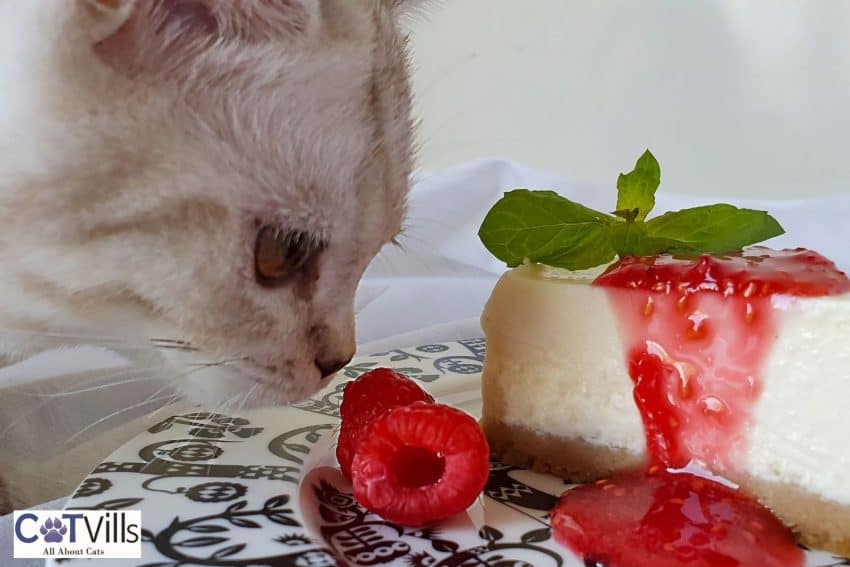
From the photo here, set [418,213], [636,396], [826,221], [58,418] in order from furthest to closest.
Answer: [418,213] < [826,221] < [58,418] < [636,396]

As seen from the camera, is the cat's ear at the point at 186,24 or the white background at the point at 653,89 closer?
the cat's ear at the point at 186,24

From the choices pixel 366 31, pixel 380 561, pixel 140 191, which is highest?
pixel 366 31

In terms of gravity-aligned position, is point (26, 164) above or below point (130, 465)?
above

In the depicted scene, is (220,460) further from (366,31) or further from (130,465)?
(366,31)

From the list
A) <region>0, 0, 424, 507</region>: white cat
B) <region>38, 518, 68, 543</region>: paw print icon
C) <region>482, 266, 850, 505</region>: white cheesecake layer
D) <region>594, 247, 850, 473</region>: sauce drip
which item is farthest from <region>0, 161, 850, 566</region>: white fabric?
<region>38, 518, 68, 543</region>: paw print icon

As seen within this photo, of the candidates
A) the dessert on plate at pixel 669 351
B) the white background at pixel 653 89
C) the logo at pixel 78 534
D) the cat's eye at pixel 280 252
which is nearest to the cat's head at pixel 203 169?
the cat's eye at pixel 280 252

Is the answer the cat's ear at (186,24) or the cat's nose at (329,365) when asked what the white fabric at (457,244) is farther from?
the cat's ear at (186,24)

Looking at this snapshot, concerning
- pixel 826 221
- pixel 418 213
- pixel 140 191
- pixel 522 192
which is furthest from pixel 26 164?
pixel 826 221
